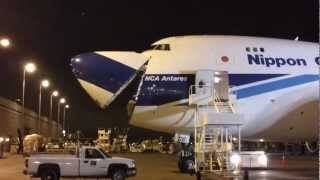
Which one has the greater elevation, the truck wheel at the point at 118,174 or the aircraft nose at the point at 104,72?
the aircraft nose at the point at 104,72

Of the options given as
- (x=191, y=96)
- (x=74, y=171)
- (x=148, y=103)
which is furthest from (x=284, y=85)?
(x=74, y=171)

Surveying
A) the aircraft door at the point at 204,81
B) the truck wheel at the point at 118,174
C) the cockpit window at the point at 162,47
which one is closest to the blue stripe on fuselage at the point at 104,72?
the cockpit window at the point at 162,47

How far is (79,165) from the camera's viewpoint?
24875 millimetres

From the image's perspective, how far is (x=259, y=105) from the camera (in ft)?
90.8

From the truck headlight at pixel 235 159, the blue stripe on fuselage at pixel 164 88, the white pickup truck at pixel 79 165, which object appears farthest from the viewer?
the blue stripe on fuselage at pixel 164 88

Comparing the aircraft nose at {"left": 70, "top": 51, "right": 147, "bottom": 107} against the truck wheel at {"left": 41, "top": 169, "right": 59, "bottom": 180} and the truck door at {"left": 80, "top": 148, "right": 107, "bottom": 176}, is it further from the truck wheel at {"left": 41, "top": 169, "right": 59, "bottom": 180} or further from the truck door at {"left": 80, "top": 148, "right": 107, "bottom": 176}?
the truck wheel at {"left": 41, "top": 169, "right": 59, "bottom": 180}

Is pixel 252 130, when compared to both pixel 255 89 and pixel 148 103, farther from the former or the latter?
pixel 148 103

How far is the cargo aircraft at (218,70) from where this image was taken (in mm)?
26797

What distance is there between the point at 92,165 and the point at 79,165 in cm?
52

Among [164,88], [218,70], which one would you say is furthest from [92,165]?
[218,70]

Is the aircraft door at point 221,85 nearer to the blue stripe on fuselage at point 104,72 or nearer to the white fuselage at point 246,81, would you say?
the white fuselage at point 246,81

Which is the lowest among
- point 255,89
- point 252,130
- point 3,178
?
point 3,178

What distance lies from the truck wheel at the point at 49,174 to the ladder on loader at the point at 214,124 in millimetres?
5737

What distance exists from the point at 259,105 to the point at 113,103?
6492 mm
